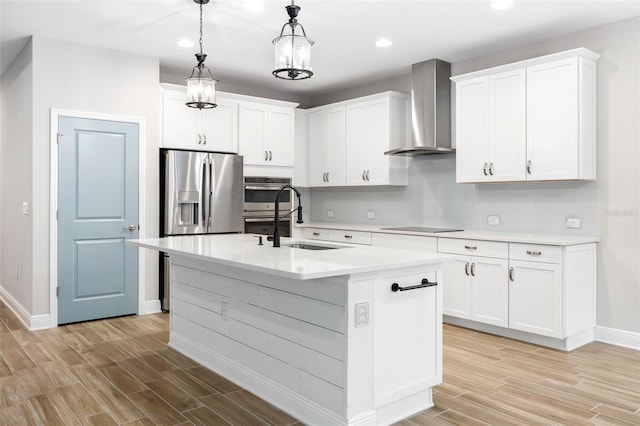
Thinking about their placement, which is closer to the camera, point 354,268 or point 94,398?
point 354,268

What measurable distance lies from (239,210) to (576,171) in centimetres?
340

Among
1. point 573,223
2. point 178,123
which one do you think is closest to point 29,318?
point 178,123

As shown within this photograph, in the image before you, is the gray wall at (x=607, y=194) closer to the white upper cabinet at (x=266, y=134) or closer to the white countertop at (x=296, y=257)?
the white countertop at (x=296, y=257)

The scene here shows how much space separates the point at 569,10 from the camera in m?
3.73

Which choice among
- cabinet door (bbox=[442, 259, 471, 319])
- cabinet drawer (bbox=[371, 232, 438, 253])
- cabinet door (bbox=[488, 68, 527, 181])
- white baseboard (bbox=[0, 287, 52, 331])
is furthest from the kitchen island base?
white baseboard (bbox=[0, 287, 52, 331])

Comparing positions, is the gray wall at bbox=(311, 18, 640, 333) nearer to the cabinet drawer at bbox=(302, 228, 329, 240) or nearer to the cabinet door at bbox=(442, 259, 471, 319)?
the cabinet door at bbox=(442, 259, 471, 319)

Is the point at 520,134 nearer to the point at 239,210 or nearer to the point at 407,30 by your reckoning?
the point at 407,30

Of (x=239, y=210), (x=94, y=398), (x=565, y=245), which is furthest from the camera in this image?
(x=239, y=210)

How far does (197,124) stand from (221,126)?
0.99 ft

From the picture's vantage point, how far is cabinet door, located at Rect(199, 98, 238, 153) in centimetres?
539

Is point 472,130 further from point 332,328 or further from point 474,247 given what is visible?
point 332,328

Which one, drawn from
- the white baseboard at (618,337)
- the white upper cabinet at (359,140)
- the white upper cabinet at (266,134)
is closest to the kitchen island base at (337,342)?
the white baseboard at (618,337)

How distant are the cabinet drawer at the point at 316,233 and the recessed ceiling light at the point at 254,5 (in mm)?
2784

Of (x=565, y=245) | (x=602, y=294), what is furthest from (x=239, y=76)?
(x=602, y=294)
